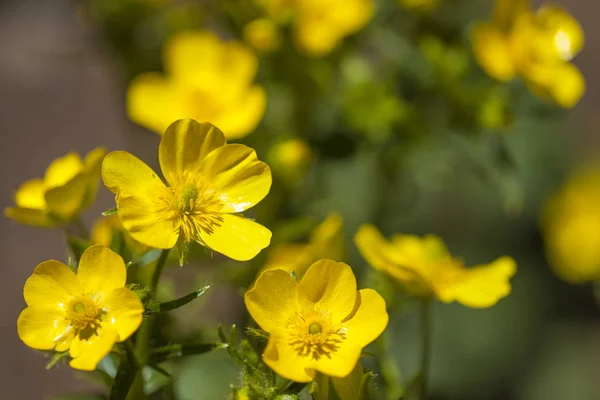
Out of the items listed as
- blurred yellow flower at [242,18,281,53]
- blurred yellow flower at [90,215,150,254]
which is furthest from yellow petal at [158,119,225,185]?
blurred yellow flower at [242,18,281,53]

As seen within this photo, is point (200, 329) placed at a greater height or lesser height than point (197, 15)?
lesser

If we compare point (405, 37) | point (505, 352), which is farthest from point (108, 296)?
point (505, 352)

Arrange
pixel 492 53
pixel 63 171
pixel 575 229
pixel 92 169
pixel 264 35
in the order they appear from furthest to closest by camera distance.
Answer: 1. pixel 575 229
2. pixel 264 35
3. pixel 492 53
4. pixel 63 171
5. pixel 92 169

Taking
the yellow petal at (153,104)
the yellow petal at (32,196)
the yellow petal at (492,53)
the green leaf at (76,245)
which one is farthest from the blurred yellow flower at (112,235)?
the yellow petal at (492,53)

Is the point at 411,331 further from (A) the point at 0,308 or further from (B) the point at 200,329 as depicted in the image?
(A) the point at 0,308

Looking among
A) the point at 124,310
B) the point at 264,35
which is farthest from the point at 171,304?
the point at 264,35

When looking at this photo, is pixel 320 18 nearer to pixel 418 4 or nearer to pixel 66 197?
pixel 418 4

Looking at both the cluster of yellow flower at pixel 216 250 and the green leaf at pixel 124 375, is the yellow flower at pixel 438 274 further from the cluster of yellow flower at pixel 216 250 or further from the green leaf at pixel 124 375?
the green leaf at pixel 124 375
